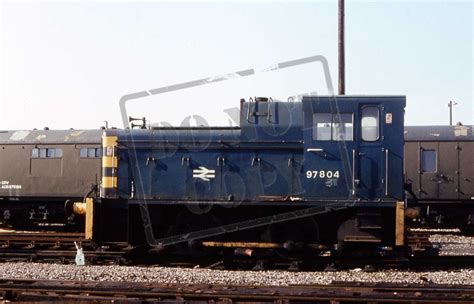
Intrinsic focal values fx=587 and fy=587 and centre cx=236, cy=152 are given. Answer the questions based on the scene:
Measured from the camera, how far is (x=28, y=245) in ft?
51.7

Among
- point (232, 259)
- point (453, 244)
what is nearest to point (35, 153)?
point (232, 259)

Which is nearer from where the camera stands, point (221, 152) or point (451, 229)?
point (221, 152)

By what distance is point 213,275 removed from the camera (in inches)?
469

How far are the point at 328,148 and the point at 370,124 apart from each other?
1070mm

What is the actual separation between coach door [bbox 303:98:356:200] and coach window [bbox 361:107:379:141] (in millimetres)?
264

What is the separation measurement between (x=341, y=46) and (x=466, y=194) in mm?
6996

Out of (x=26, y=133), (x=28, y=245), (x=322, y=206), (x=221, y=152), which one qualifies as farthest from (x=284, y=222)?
(x=26, y=133)

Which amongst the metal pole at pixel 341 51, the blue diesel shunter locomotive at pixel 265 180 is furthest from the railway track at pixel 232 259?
the metal pole at pixel 341 51

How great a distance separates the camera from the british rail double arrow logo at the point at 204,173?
45.3 ft

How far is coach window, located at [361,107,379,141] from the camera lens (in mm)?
12977

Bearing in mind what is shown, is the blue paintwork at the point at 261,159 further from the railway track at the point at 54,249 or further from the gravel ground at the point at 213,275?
the gravel ground at the point at 213,275

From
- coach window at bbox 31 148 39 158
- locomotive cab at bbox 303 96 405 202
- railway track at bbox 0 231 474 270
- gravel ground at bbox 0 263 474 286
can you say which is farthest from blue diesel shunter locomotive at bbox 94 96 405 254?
coach window at bbox 31 148 39 158

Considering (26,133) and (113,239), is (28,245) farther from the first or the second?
(26,133)

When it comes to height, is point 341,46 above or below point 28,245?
above
